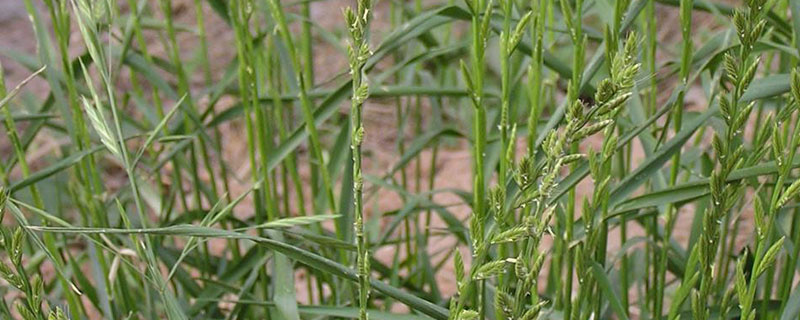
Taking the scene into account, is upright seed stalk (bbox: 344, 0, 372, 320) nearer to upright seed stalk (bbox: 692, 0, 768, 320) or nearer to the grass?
the grass

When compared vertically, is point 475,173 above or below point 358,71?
below

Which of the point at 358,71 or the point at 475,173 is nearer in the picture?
the point at 358,71

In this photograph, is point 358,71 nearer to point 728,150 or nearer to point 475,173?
point 728,150

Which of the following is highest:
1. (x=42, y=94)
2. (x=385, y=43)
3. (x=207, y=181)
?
(x=385, y=43)

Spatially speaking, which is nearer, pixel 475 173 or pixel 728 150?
pixel 728 150

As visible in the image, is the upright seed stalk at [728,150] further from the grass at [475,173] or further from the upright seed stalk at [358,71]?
the upright seed stalk at [358,71]

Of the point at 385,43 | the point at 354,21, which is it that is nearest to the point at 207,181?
the point at 385,43

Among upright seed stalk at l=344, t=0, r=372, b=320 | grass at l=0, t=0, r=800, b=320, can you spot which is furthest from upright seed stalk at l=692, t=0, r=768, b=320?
upright seed stalk at l=344, t=0, r=372, b=320

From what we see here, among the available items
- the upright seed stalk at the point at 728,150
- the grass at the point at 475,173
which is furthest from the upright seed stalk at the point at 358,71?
the upright seed stalk at the point at 728,150

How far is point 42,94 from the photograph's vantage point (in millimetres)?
2824

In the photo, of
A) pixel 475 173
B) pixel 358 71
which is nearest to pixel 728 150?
pixel 358 71

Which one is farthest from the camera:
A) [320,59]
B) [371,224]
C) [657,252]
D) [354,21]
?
[320,59]

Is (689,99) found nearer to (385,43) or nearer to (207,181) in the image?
(207,181)

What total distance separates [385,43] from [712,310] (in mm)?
417
